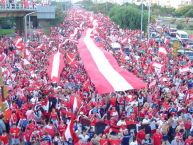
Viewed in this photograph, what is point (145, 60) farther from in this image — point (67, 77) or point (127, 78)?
point (127, 78)

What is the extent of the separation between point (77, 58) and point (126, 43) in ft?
32.5

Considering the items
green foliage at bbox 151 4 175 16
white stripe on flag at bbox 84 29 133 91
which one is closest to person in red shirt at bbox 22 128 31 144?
white stripe on flag at bbox 84 29 133 91

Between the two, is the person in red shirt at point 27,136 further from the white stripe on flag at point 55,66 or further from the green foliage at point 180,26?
the green foliage at point 180,26

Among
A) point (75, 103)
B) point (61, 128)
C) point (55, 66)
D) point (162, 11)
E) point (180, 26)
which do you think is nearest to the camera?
point (61, 128)

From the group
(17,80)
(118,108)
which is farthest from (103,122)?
(17,80)

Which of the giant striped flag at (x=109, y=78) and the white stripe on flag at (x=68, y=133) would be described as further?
the giant striped flag at (x=109, y=78)

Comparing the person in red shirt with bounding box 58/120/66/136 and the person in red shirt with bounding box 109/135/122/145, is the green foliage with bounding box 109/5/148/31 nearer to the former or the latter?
the person in red shirt with bounding box 58/120/66/136

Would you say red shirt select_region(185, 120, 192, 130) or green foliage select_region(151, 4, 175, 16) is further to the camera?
green foliage select_region(151, 4, 175, 16)

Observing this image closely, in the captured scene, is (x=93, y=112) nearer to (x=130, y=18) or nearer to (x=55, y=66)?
(x=55, y=66)

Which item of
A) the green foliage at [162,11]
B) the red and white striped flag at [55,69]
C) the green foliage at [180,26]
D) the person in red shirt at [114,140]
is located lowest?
the green foliage at [180,26]

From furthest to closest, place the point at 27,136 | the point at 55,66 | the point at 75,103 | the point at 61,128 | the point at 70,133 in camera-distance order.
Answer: the point at 55,66
the point at 75,103
the point at 61,128
the point at 27,136
the point at 70,133

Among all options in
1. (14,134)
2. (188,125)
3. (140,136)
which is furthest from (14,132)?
(188,125)

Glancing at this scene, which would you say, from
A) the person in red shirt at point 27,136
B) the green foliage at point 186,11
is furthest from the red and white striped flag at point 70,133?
the green foliage at point 186,11

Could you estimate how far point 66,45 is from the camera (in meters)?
37.1
